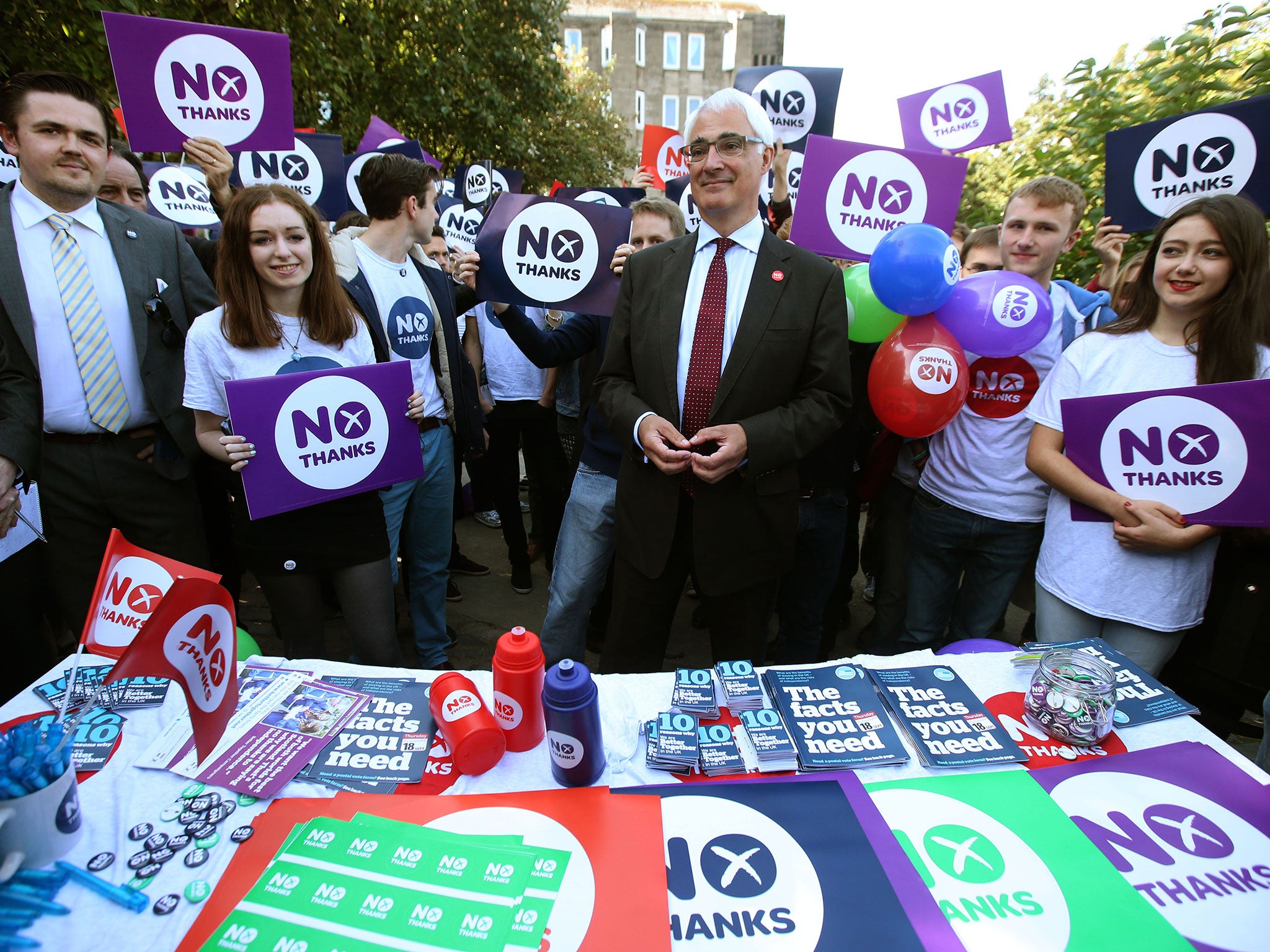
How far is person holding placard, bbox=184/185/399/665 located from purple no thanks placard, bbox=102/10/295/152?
47.2 inches

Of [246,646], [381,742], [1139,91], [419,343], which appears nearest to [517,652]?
[381,742]

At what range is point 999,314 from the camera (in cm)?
226

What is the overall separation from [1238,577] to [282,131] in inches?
170

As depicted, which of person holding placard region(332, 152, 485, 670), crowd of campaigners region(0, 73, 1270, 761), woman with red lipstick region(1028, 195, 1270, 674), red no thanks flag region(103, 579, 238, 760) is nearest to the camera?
red no thanks flag region(103, 579, 238, 760)

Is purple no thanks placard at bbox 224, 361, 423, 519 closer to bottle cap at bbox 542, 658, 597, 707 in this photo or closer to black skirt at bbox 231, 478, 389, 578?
black skirt at bbox 231, 478, 389, 578

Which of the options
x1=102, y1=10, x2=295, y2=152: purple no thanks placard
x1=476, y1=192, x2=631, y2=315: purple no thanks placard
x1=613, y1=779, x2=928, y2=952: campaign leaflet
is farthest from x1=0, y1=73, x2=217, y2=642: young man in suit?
x1=613, y1=779, x2=928, y2=952: campaign leaflet

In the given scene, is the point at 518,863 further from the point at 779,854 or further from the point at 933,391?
the point at 933,391

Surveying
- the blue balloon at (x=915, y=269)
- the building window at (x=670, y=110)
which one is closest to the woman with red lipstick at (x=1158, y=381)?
the blue balloon at (x=915, y=269)

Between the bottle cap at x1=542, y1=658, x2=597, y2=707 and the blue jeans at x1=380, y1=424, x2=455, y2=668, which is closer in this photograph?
the bottle cap at x1=542, y1=658, x2=597, y2=707

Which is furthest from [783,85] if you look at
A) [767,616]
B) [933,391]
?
[767,616]

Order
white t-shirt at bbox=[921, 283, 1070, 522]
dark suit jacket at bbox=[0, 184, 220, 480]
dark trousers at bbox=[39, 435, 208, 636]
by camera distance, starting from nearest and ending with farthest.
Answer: dark suit jacket at bbox=[0, 184, 220, 480] < dark trousers at bbox=[39, 435, 208, 636] < white t-shirt at bbox=[921, 283, 1070, 522]

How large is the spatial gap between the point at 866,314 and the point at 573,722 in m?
2.25

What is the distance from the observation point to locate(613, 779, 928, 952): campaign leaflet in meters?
0.99

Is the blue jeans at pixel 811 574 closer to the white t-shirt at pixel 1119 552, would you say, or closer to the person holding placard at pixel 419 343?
the white t-shirt at pixel 1119 552
